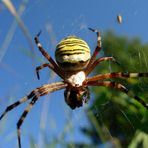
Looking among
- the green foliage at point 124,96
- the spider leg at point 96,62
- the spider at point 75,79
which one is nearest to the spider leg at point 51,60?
the spider at point 75,79

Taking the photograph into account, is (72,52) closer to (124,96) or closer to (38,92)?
(38,92)

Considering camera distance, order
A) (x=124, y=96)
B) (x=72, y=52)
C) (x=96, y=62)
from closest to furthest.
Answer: (x=72, y=52) → (x=96, y=62) → (x=124, y=96)

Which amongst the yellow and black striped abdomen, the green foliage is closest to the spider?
the yellow and black striped abdomen

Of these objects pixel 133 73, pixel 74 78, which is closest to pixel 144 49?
pixel 133 73

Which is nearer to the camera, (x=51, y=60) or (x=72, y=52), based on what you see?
(x=72, y=52)

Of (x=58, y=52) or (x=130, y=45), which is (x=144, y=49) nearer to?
(x=130, y=45)

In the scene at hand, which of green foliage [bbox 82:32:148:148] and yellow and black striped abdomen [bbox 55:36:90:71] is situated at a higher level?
yellow and black striped abdomen [bbox 55:36:90:71]

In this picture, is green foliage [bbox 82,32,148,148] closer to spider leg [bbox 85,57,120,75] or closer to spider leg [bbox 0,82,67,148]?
spider leg [bbox 85,57,120,75]

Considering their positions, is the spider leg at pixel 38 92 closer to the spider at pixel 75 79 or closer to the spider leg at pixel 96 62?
the spider at pixel 75 79

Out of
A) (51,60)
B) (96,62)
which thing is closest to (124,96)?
(96,62)
